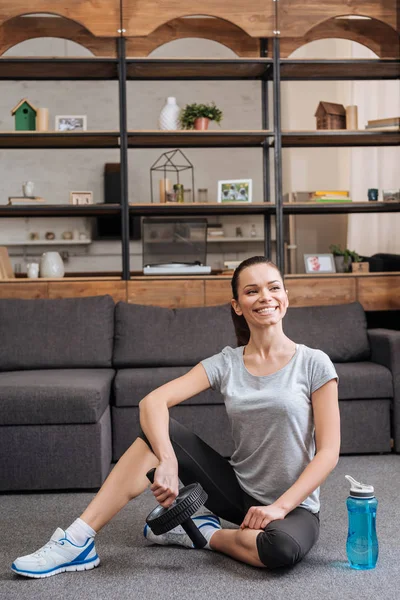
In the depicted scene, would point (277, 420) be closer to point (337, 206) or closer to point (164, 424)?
point (164, 424)

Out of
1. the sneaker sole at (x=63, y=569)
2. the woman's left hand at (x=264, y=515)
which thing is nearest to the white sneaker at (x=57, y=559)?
the sneaker sole at (x=63, y=569)

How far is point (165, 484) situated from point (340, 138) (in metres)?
3.31

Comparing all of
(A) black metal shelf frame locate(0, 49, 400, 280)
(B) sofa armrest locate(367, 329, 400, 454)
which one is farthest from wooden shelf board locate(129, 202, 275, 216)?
(B) sofa armrest locate(367, 329, 400, 454)

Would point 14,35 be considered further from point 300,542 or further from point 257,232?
point 257,232

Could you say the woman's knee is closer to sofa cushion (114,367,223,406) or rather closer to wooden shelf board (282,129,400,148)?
sofa cushion (114,367,223,406)

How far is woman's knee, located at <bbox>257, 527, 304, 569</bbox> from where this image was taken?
1978mm

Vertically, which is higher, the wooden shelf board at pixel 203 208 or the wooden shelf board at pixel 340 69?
the wooden shelf board at pixel 340 69

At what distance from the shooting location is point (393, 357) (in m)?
3.73

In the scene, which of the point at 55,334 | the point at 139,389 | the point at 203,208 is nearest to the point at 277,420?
the point at 139,389

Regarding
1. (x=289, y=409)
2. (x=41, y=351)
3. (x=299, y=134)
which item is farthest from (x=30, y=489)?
(x=299, y=134)

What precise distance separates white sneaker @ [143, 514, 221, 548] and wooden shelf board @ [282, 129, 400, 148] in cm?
285

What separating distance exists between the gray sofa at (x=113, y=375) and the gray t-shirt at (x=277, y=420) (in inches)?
42.3

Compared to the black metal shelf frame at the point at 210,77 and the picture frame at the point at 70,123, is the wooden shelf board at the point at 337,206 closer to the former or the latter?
the black metal shelf frame at the point at 210,77

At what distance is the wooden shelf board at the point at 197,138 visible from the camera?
454 centimetres
